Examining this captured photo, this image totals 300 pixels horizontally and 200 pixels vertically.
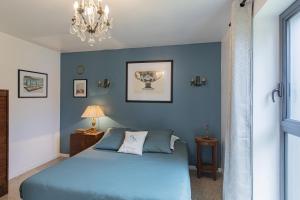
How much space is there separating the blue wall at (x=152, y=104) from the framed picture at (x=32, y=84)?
0.49 meters

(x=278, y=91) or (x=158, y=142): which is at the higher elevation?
(x=278, y=91)

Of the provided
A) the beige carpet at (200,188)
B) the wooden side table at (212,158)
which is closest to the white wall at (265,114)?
the beige carpet at (200,188)

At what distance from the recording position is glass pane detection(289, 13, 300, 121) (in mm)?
1556

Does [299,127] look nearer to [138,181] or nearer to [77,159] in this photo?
[138,181]

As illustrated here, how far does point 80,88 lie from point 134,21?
85.0 inches

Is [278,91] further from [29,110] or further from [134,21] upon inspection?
[29,110]

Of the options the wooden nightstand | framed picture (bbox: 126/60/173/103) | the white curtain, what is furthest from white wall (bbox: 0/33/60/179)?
the white curtain

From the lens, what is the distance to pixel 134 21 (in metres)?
2.54

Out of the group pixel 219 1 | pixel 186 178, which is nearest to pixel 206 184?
pixel 186 178

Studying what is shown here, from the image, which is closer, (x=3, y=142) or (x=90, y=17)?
(x=90, y=17)

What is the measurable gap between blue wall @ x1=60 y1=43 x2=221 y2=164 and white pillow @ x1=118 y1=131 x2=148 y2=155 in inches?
23.4

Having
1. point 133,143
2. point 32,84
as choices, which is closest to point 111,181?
point 133,143

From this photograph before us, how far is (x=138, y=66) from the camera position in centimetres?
382

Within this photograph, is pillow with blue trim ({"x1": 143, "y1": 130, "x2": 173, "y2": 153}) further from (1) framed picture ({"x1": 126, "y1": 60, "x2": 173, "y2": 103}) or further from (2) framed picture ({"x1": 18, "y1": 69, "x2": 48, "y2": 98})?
(2) framed picture ({"x1": 18, "y1": 69, "x2": 48, "y2": 98})
